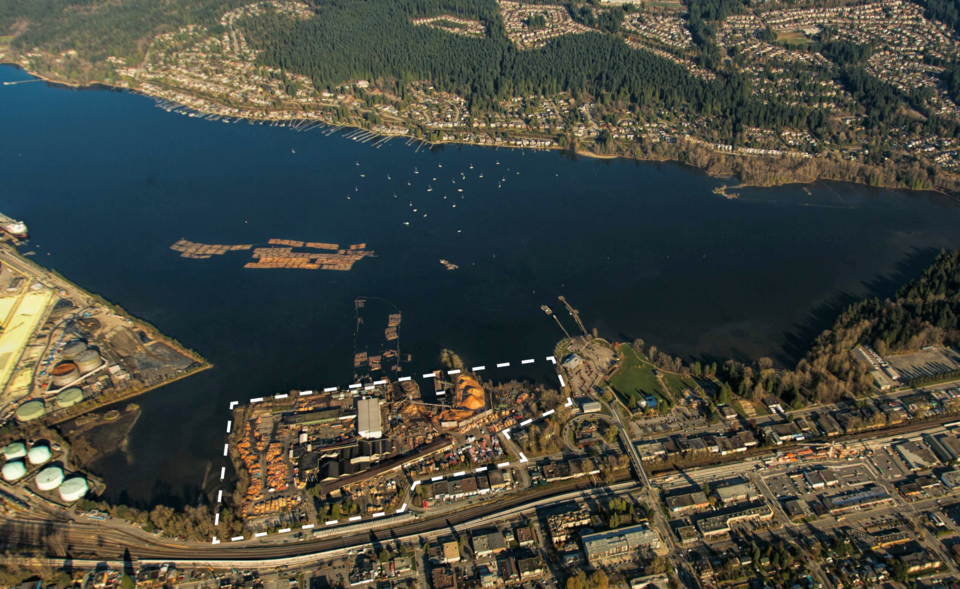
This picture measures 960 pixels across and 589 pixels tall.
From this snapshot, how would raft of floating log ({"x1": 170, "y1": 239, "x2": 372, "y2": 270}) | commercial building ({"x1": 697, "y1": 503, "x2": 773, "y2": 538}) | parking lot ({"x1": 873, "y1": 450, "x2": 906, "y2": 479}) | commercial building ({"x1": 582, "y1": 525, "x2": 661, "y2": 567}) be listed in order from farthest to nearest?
1. raft of floating log ({"x1": 170, "y1": 239, "x2": 372, "y2": 270})
2. parking lot ({"x1": 873, "y1": 450, "x2": 906, "y2": 479})
3. commercial building ({"x1": 697, "y1": 503, "x2": 773, "y2": 538})
4. commercial building ({"x1": 582, "y1": 525, "x2": 661, "y2": 567})

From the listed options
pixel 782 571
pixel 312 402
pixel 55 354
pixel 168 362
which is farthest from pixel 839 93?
pixel 55 354

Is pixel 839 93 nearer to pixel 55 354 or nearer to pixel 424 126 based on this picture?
pixel 424 126

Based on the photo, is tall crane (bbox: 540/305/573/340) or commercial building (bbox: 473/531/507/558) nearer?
commercial building (bbox: 473/531/507/558)

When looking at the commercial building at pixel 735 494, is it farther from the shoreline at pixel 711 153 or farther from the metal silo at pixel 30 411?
the shoreline at pixel 711 153

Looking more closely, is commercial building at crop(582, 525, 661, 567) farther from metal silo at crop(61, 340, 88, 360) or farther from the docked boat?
the docked boat

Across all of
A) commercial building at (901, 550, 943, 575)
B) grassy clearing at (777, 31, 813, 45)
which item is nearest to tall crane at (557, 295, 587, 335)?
commercial building at (901, 550, 943, 575)

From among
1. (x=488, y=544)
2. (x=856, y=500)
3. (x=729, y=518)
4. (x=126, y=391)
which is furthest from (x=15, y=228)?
(x=856, y=500)

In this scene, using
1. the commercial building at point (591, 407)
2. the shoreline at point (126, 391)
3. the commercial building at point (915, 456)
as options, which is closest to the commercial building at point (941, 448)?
the commercial building at point (915, 456)

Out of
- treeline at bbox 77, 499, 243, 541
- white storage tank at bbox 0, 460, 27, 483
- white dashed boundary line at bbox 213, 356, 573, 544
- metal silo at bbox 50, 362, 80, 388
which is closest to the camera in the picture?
treeline at bbox 77, 499, 243, 541
